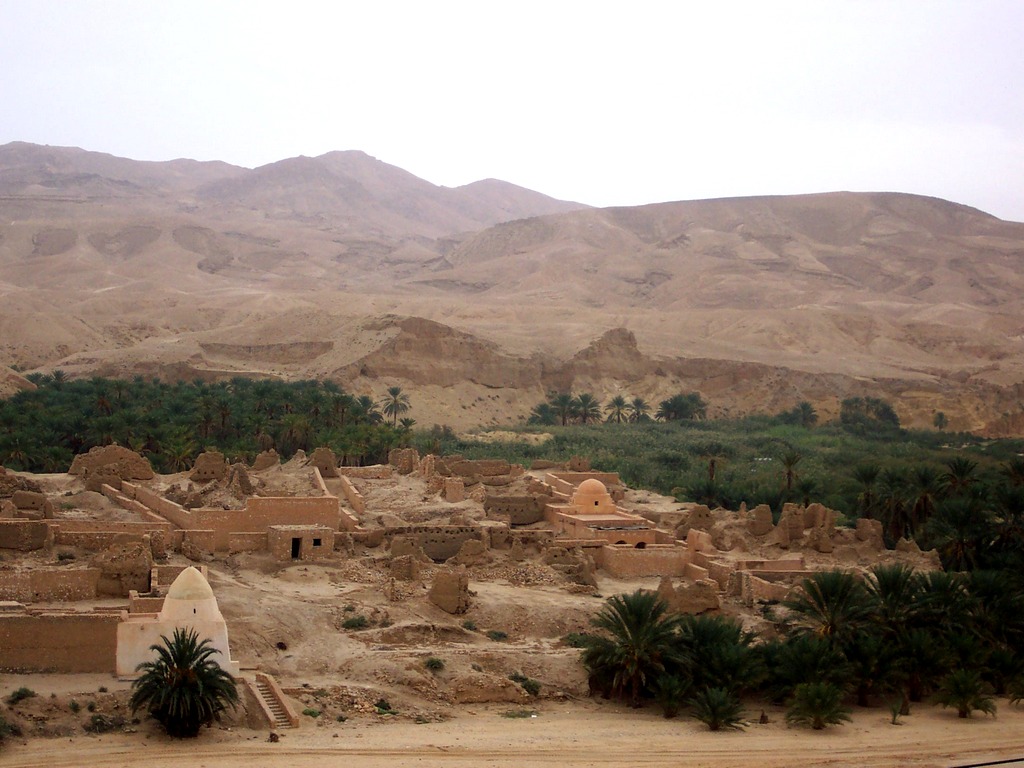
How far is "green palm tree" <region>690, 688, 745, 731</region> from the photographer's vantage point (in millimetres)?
21406

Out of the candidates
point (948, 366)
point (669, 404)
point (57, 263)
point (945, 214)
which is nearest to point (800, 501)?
point (669, 404)

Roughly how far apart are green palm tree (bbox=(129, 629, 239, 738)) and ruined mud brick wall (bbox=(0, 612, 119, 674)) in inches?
38.4

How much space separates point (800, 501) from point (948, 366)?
64.4 m

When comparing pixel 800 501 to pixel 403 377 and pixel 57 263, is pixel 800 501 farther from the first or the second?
pixel 57 263

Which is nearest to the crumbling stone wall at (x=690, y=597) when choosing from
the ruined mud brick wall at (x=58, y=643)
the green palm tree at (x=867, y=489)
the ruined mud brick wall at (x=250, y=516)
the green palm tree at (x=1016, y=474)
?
the ruined mud brick wall at (x=250, y=516)

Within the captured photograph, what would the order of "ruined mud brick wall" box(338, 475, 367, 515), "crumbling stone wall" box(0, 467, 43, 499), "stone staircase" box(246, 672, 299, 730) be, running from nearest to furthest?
"stone staircase" box(246, 672, 299, 730) < "crumbling stone wall" box(0, 467, 43, 499) < "ruined mud brick wall" box(338, 475, 367, 515)

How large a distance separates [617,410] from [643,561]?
46783 millimetres

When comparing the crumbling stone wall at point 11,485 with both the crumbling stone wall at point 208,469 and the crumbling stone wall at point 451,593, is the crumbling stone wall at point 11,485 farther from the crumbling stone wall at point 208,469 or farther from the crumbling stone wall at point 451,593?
the crumbling stone wall at point 451,593

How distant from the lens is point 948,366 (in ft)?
325

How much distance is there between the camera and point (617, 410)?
254 feet

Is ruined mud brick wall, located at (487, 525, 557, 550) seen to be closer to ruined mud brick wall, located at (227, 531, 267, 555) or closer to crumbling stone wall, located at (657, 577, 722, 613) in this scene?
crumbling stone wall, located at (657, 577, 722, 613)

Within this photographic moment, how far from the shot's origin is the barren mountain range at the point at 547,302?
81688mm

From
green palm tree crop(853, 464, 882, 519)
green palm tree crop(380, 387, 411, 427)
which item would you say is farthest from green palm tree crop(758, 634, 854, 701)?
green palm tree crop(380, 387, 411, 427)

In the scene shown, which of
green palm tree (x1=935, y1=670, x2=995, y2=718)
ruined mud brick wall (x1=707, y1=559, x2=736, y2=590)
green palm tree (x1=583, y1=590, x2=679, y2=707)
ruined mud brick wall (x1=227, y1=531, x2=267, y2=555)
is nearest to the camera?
green palm tree (x1=583, y1=590, x2=679, y2=707)
